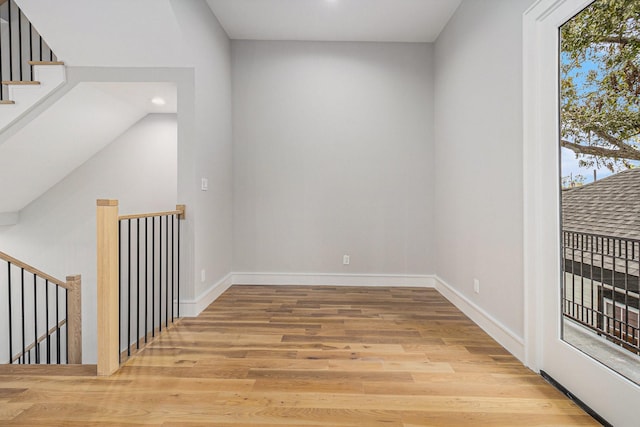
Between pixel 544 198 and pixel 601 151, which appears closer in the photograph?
pixel 601 151

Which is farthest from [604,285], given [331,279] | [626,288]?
[331,279]

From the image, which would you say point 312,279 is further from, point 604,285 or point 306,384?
point 604,285

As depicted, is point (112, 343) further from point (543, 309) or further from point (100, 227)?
point (543, 309)

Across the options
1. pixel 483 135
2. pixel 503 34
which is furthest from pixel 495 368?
pixel 503 34

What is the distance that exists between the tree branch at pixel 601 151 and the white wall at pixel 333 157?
220 centimetres

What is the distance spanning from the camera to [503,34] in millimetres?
2414

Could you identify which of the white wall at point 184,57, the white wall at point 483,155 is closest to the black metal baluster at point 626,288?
the white wall at point 483,155

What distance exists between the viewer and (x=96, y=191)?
397 cm

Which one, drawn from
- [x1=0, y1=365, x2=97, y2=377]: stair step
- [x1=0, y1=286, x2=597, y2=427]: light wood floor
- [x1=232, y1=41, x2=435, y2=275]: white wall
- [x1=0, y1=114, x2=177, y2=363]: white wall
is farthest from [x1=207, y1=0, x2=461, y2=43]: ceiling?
[x1=0, y1=365, x2=97, y2=377]: stair step

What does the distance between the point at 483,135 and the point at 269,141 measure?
227 cm

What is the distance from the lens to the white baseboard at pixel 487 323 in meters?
2.22

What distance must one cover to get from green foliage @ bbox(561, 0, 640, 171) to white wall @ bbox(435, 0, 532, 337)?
0.36 metres

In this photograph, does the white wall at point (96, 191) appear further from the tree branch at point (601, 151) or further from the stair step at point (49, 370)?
the tree branch at point (601, 151)

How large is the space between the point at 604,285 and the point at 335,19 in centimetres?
319
